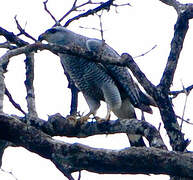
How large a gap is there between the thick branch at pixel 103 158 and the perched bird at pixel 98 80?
3.66 m

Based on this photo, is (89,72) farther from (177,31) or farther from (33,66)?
(177,31)

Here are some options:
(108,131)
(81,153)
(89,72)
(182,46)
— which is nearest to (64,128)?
(108,131)

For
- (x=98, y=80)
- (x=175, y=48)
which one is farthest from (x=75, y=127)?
(x=98, y=80)

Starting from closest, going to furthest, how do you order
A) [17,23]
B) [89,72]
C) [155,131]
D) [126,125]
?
[155,131]
[126,125]
[17,23]
[89,72]

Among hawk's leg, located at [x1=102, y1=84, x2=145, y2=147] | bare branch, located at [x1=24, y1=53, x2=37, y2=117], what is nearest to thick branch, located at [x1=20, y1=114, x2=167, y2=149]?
bare branch, located at [x1=24, y1=53, x2=37, y2=117]

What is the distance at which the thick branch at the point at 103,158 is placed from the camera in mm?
4516

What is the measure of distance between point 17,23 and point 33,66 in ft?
2.18

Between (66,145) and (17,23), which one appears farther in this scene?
(17,23)

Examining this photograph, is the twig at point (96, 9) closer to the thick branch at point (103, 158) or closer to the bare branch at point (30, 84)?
the bare branch at point (30, 84)

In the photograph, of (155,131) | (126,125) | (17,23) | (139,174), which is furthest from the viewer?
(17,23)

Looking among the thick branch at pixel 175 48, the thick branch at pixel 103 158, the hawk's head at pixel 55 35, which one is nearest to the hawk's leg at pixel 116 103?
the hawk's head at pixel 55 35

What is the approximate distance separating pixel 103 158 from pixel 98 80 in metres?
4.15

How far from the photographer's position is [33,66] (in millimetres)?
7168

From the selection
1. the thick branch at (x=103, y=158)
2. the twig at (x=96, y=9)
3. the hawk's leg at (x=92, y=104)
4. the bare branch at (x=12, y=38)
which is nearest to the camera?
the thick branch at (x=103, y=158)
